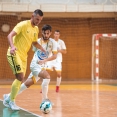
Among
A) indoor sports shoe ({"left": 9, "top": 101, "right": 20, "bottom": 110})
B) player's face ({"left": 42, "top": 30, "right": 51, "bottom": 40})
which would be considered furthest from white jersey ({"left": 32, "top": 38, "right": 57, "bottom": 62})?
indoor sports shoe ({"left": 9, "top": 101, "right": 20, "bottom": 110})

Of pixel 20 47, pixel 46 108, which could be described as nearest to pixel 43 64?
pixel 20 47

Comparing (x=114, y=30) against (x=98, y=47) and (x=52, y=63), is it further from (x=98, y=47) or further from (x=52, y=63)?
(x=52, y=63)

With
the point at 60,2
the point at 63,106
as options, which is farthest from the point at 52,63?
the point at 60,2

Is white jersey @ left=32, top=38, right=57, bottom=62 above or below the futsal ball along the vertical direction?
above

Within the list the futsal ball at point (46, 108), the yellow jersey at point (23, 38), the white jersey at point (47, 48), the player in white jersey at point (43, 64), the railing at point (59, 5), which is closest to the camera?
the futsal ball at point (46, 108)

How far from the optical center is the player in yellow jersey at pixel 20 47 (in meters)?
6.93

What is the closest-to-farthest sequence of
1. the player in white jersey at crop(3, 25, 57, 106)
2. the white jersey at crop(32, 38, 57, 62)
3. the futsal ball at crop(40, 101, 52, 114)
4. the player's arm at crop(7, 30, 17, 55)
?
the player's arm at crop(7, 30, 17, 55), the futsal ball at crop(40, 101, 52, 114), the player in white jersey at crop(3, 25, 57, 106), the white jersey at crop(32, 38, 57, 62)

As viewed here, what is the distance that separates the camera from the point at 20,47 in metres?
7.12

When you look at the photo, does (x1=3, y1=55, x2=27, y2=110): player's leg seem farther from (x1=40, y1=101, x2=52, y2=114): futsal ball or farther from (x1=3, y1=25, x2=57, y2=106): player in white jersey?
(x1=3, y1=25, x2=57, y2=106): player in white jersey

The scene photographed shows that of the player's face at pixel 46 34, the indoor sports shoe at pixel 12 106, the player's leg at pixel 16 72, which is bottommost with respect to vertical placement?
the indoor sports shoe at pixel 12 106

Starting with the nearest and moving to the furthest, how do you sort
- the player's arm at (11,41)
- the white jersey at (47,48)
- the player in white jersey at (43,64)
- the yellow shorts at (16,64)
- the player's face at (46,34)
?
the player's arm at (11,41), the yellow shorts at (16,64), the player in white jersey at (43,64), the player's face at (46,34), the white jersey at (47,48)

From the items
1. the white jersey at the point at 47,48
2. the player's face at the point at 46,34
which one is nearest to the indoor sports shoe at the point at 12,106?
the white jersey at the point at 47,48

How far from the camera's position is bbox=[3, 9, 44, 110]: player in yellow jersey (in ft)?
22.7

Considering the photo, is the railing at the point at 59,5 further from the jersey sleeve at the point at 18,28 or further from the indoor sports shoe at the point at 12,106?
the indoor sports shoe at the point at 12,106
